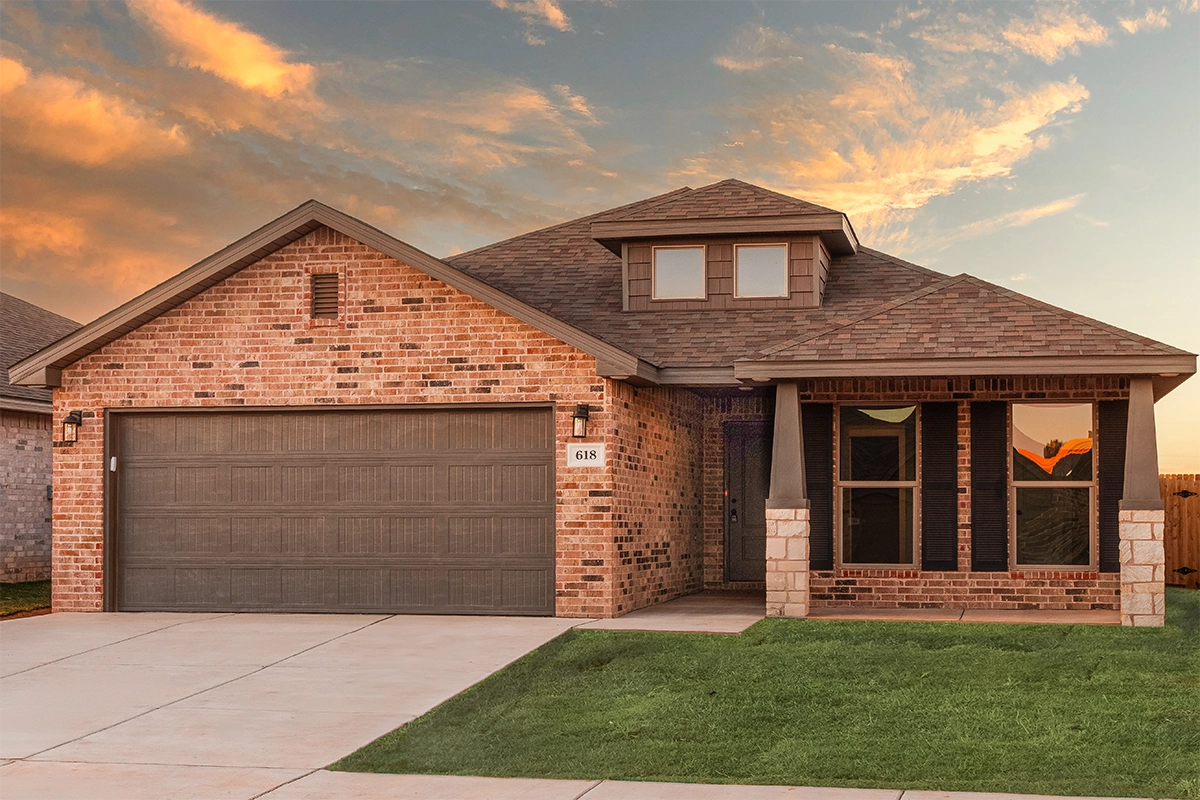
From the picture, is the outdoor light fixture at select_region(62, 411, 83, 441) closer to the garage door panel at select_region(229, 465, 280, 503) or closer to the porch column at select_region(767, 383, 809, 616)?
the garage door panel at select_region(229, 465, 280, 503)

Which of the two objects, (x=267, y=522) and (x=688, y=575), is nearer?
(x=267, y=522)

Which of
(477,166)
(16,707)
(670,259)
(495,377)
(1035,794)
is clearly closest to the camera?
(1035,794)

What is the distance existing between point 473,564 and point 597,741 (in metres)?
6.47

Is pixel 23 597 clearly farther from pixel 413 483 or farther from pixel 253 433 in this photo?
pixel 413 483

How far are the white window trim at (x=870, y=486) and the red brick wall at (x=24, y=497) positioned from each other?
1380 cm

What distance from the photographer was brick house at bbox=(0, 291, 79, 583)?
2114cm

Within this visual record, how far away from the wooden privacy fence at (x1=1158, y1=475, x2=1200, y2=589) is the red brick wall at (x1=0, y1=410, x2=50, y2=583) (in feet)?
62.5

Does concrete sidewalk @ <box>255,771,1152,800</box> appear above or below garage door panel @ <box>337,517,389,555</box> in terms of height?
below

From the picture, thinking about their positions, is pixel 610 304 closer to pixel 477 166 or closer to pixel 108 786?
pixel 477 166

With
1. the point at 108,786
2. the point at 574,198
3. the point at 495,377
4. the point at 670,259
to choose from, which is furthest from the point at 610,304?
the point at 108,786

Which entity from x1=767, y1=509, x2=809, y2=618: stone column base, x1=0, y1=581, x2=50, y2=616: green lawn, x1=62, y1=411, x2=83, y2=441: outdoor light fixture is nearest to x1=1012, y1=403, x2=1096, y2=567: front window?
x1=767, y1=509, x2=809, y2=618: stone column base

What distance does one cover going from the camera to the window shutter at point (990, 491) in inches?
587

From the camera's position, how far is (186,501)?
52.6 ft

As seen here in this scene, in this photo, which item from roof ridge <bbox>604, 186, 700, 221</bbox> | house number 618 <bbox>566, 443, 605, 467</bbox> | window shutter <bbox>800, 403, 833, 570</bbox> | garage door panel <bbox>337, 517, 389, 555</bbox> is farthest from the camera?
roof ridge <bbox>604, 186, 700, 221</bbox>
